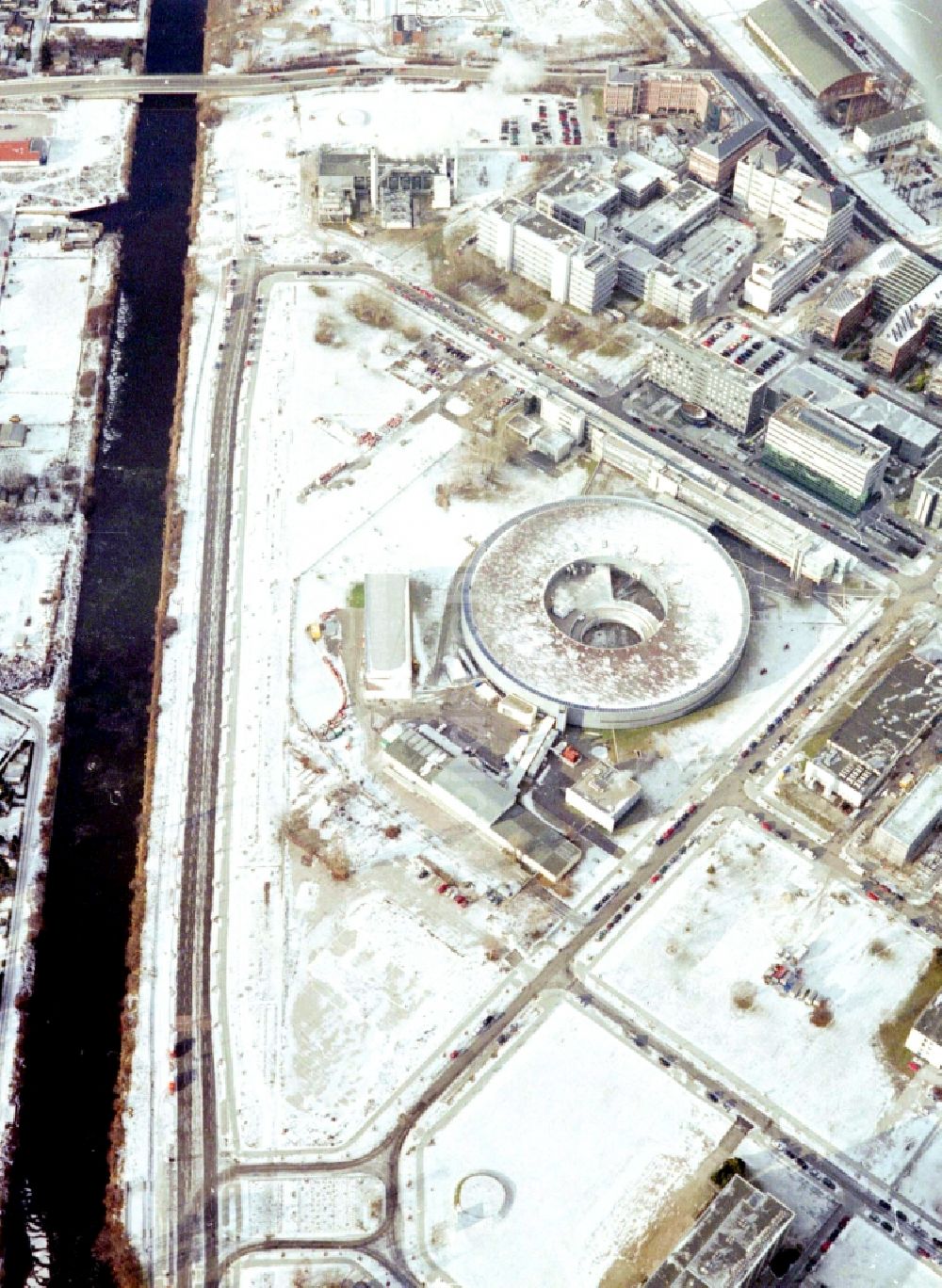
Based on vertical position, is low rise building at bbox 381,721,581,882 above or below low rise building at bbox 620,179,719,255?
below

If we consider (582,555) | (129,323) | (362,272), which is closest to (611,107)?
(362,272)

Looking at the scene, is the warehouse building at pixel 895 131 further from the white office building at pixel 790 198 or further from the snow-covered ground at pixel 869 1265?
the snow-covered ground at pixel 869 1265

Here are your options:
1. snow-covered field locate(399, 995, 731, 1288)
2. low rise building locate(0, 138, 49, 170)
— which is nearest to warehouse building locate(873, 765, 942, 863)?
snow-covered field locate(399, 995, 731, 1288)

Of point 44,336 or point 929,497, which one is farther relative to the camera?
point 44,336

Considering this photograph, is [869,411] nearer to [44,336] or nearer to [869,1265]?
[869,1265]

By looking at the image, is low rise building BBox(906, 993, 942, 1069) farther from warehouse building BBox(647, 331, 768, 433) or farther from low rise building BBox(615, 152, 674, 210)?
low rise building BBox(615, 152, 674, 210)

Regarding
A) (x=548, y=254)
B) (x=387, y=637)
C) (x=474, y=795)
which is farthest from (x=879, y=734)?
(x=548, y=254)

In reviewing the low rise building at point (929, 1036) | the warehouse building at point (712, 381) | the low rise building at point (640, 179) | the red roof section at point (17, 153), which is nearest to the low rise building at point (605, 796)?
the low rise building at point (929, 1036)
